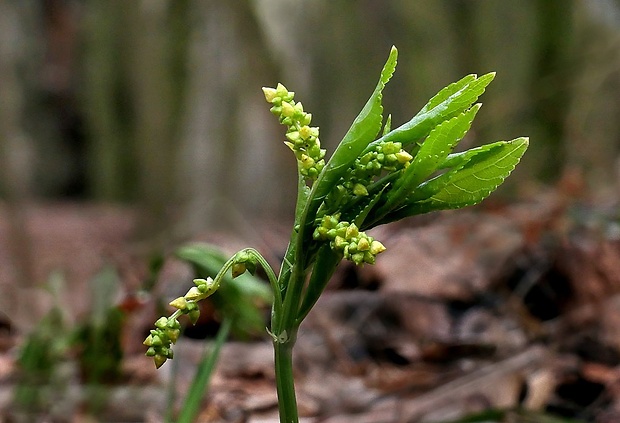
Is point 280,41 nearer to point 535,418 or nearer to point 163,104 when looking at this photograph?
point 163,104

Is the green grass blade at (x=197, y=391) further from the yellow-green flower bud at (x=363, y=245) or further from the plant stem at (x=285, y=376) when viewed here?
the yellow-green flower bud at (x=363, y=245)

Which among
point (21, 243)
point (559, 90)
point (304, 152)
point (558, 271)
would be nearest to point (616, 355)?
point (558, 271)

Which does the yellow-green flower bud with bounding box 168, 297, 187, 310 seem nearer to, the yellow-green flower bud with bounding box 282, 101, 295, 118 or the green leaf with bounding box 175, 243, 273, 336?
the yellow-green flower bud with bounding box 282, 101, 295, 118

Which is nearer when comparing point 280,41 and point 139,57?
point 280,41

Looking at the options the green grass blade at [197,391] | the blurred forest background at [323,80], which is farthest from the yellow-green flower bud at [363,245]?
the blurred forest background at [323,80]

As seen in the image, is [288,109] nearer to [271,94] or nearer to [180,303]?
[271,94]

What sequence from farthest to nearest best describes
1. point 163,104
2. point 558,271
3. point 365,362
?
point 163,104 < point 558,271 < point 365,362

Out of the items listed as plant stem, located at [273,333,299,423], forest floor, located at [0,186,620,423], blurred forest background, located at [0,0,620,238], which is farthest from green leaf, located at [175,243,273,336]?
blurred forest background, located at [0,0,620,238]
